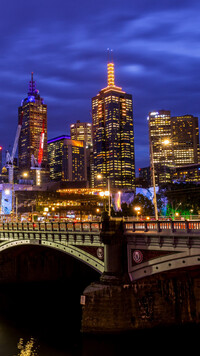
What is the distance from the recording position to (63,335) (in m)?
36.7

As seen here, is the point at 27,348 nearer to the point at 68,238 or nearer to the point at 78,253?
the point at 78,253

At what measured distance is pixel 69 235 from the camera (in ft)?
130

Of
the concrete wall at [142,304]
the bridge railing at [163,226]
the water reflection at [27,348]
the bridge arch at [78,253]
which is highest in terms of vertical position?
the bridge railing at [163,226]

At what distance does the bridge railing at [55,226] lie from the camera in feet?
126

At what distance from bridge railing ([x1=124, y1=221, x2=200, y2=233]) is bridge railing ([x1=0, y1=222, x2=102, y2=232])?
13.3ft

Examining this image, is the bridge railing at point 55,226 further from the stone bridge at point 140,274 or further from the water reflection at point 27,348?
the water reflection at point 27,348

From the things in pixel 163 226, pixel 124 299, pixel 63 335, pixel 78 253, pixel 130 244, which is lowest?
pixel 63 335

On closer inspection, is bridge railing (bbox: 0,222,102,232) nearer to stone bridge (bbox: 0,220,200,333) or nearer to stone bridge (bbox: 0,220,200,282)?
stone bridge (bbox: 0,220,200,282)

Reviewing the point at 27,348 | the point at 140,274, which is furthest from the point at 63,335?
the point at 140,274

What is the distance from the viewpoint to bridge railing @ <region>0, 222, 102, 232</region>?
3831 cm

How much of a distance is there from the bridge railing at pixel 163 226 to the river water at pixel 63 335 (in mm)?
8926

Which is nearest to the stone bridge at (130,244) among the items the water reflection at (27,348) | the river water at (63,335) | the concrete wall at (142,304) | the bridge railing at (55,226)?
the bridge railing at (55,226)

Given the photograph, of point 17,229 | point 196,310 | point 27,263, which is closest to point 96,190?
point 27,263

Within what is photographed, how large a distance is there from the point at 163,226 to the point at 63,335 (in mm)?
15907
